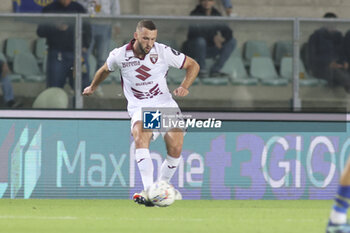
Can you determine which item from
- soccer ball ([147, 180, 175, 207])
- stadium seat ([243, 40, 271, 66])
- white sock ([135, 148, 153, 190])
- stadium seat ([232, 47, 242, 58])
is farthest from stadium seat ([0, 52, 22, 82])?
soccer ball ([147, 180, 175, 207])

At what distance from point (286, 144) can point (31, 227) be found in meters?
4.95

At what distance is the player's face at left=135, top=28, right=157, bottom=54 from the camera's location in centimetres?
1005

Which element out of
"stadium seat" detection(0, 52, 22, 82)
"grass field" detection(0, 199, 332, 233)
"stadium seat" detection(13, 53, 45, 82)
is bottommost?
"grass field" detection(0, 199, 332, 233)

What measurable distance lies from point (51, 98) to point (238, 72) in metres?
2.50

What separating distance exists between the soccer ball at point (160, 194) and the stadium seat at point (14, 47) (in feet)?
10.6

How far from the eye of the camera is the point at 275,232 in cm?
809

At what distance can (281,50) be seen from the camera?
12.6 metres

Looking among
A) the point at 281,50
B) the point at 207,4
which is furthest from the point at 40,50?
the point at 281,50

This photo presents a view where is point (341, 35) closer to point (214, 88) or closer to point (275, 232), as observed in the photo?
point (214, 88)

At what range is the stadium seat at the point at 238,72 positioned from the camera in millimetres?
12438

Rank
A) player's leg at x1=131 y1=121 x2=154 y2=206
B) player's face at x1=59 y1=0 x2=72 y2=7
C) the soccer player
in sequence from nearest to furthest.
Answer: player's leg at x1=131 y1=121 x2=154 y2=206, the soccer player, player's face at x1=59 y1=0 x2=72 y2=7

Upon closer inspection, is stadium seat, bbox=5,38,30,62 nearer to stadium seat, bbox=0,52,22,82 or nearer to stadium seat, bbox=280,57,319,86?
stadium seat, bbox=0,52,22,82

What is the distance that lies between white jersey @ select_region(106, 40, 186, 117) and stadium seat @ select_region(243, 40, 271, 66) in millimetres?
2083

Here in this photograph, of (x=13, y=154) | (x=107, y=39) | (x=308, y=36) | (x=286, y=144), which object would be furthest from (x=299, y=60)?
(x=13, y=154)
